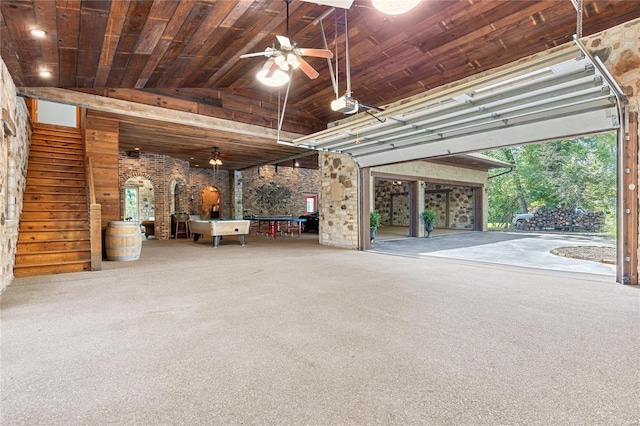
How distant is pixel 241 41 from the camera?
15.3 feet

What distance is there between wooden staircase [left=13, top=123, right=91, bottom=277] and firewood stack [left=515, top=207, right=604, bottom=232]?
16143mm

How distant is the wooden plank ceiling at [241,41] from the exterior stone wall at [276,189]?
8.22 meters

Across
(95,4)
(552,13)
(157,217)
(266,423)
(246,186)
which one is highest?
(552,13)

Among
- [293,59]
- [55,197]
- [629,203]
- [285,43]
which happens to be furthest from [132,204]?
[629,203]

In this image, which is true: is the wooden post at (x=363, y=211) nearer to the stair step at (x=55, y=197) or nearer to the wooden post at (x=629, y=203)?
the wooden post at (x=629, y=203)

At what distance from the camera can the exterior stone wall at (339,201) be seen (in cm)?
795

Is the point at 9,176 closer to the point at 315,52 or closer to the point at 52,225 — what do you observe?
the point at 52,225

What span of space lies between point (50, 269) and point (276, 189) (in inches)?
447

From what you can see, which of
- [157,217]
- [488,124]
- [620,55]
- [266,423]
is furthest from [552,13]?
[157,217]

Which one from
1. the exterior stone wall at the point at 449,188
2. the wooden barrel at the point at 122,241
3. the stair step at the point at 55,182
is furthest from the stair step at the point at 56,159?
the exterior stone wall at the point at 449,188

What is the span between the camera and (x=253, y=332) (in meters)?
2.50

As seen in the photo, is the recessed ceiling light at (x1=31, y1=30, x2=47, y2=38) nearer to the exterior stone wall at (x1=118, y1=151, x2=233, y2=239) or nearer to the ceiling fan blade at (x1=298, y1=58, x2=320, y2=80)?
the ceiling fan blade at (x1=298, y1=58, x2=320, y2=80)

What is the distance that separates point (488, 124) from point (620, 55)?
1701 millimetres

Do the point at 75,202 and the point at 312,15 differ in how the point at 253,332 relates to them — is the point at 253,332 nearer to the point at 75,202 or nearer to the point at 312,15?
the point at 312,15
